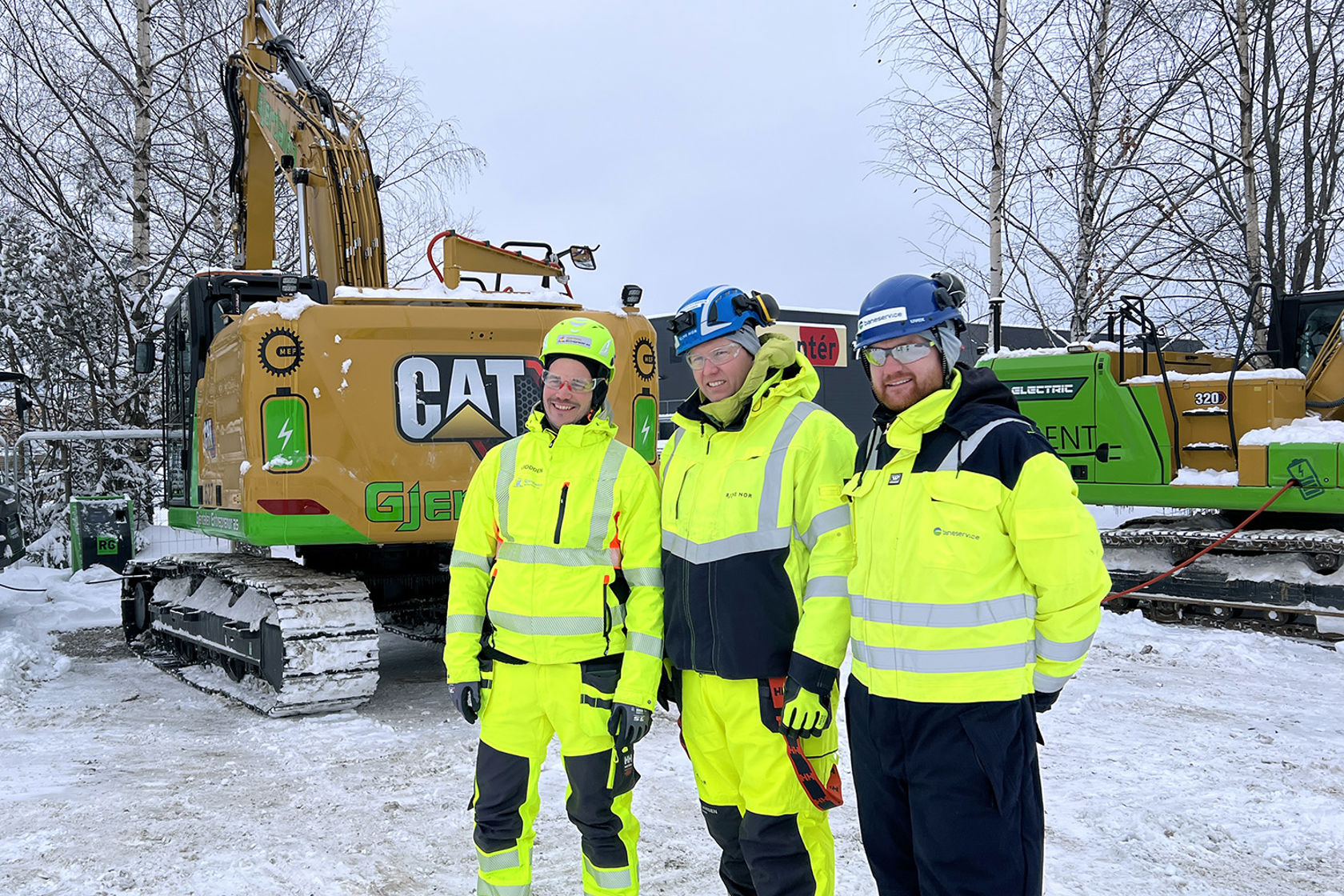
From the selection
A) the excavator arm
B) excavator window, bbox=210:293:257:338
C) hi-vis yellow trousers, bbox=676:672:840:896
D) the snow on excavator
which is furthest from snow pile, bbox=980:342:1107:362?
hi-vis yellow trousers, bbox=676:672:840:896

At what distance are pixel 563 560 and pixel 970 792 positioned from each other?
1.38 meters

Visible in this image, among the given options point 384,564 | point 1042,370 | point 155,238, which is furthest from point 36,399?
point 1042,370

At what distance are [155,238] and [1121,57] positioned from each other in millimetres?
15015

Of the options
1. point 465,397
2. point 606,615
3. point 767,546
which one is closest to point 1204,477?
point 465,397

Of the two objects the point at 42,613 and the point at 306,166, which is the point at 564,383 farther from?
the point at 42,613

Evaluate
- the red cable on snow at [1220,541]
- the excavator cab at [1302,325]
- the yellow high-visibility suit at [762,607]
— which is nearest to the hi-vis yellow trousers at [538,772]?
the yellow high-visibility suit at [762,607]

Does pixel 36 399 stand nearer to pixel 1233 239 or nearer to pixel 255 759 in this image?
pixel 255 759

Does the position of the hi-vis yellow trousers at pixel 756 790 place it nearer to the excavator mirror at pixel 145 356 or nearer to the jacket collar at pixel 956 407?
the jacket collar at pixel 956 407

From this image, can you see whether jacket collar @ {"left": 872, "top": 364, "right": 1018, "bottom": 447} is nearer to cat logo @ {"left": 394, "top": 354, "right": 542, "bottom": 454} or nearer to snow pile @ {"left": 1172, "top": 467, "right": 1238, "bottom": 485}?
cat logo @ {"left": 394, "top": 354, "right": 542, "bottom": 454}

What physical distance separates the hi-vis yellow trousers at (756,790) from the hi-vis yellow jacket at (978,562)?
458 mm

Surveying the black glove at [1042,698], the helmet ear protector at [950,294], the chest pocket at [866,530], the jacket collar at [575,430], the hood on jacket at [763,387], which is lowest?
the black glove at [1042,698]

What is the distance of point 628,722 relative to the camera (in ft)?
9.59

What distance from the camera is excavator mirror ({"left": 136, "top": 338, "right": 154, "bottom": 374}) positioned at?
7.58 m

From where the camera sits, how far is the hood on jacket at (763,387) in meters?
2.96
